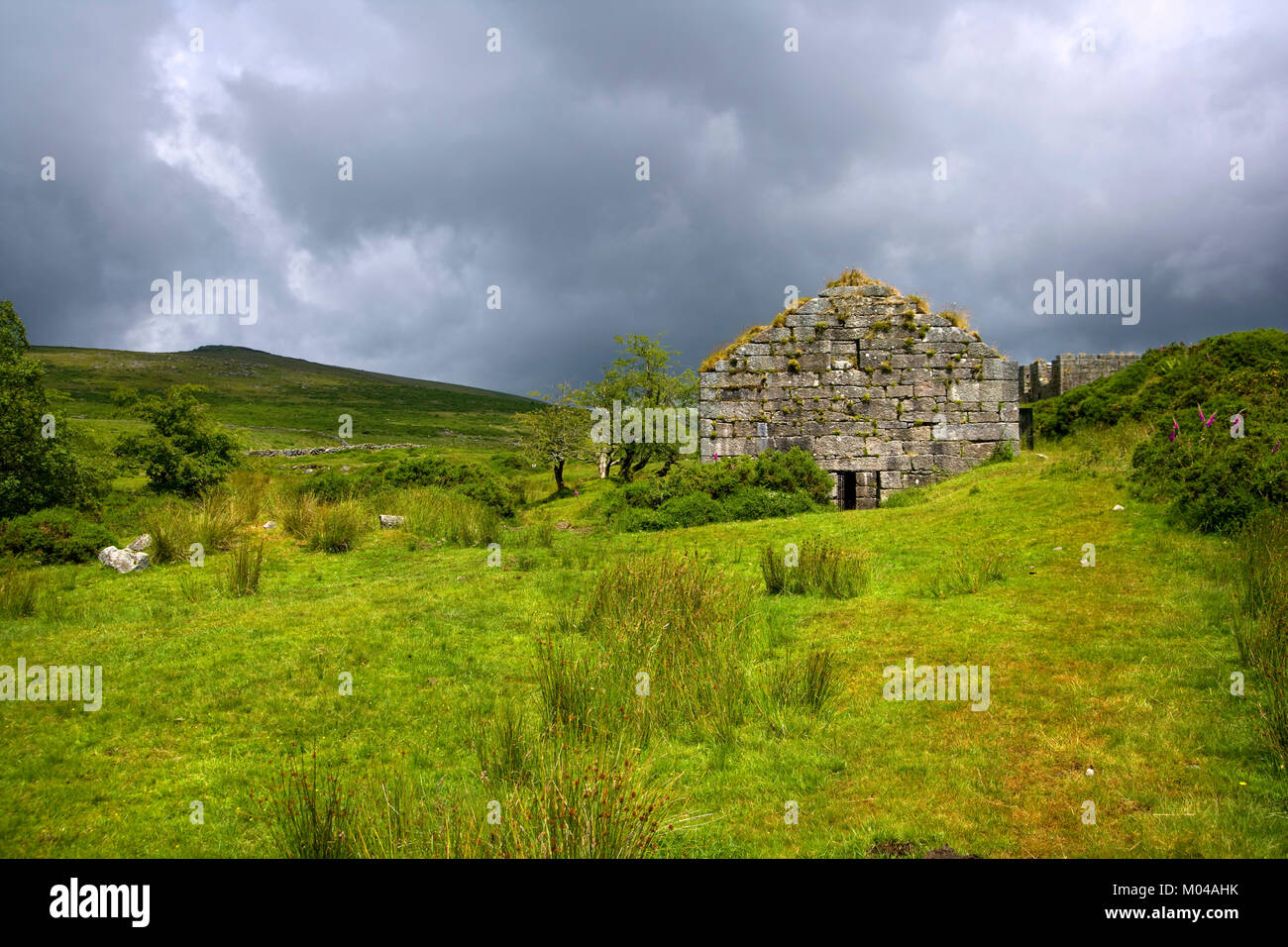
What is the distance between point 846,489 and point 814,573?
8.91 m

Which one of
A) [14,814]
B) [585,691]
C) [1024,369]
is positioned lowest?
[14,814]

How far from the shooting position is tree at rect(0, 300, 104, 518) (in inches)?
530

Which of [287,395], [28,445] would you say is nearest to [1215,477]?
[28,445]

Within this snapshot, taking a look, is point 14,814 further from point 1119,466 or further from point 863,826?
point 1119,466

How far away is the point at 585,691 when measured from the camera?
538 cm

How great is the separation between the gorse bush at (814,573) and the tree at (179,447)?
13868 mm

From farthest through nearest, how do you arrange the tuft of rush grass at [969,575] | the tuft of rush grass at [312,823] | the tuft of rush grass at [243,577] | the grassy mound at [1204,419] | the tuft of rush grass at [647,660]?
1. the tuft of rush grass at [243,577]
2. the grassy mound at [1204,419]
3. the tuft of rush grass at [969,575]
4. the tuft of rush grass at [647,660]
5. the tuft of rush grass at [312,823]

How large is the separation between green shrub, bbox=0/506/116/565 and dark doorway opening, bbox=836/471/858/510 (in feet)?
47.7

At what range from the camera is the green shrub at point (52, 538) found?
1204cm

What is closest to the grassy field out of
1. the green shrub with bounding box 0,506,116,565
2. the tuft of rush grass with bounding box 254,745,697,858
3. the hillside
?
the tuft of rush grass with bounding box 254,745,697,858

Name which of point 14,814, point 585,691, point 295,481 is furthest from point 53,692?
point 295,481

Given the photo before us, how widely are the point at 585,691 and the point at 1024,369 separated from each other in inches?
841

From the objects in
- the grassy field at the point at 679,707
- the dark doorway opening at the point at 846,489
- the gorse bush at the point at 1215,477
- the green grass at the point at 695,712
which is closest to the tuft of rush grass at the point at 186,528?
the grassy field at the point at 679,707

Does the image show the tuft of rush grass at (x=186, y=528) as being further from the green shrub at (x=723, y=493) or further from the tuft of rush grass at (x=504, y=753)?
the tuft of rush grass at (x=504, y=753)
